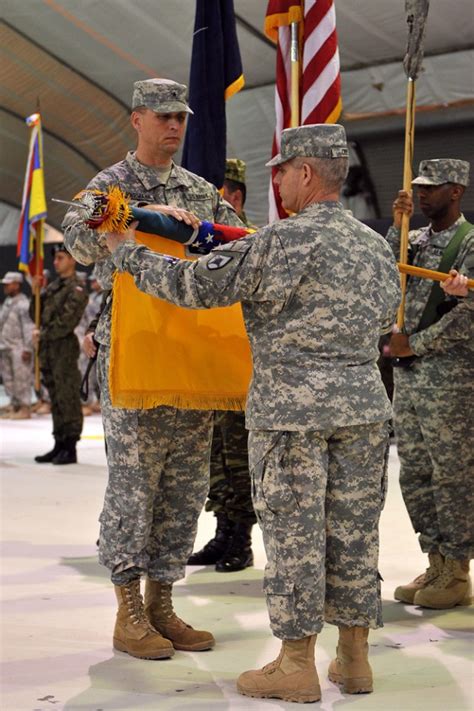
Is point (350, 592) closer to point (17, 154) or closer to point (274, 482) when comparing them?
point (274, 482)

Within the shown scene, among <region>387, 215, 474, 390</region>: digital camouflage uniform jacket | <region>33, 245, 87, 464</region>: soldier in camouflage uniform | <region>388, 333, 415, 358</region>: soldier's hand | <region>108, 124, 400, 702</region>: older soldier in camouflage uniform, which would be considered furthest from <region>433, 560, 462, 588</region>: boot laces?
<region>33, 245, 87, 464</region>: soldier in camouflage uniform

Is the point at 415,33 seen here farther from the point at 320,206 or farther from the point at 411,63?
the point at 320,206

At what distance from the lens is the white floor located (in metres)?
3.30

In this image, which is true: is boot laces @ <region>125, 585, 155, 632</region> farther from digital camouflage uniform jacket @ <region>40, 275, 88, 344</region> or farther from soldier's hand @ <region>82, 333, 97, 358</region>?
digital camouflage uniform jacket @ <region>40, 275, 88, 344</region>

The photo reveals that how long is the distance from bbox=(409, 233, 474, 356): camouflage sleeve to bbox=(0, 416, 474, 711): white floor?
3.35 ft

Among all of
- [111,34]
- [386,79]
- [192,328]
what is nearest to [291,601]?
[192,328]

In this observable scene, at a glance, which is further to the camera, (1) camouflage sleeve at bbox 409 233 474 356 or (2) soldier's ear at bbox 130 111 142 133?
(1) camouflage sleeve at bbox 409 233 474 356

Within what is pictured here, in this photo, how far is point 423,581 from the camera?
4566 mm

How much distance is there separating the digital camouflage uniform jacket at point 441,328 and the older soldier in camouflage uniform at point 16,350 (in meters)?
9.26

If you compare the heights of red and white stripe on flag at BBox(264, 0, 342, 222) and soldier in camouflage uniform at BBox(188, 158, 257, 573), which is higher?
red and white stripe on flag at BBox(264, 0, 342, 222)

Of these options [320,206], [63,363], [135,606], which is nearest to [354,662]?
[135,606]

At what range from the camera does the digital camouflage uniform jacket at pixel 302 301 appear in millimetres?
3160

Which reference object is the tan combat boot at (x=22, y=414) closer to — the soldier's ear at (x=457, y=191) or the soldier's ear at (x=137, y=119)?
the soldier's ear at (x=457, y=191)

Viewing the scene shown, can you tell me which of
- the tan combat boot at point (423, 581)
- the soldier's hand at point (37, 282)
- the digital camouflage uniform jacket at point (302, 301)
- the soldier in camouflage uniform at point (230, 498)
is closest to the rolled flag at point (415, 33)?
the soldier in camouflage uniform at point (230, 498)
